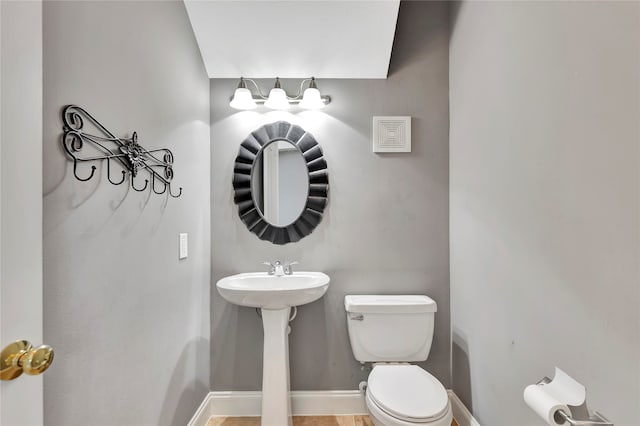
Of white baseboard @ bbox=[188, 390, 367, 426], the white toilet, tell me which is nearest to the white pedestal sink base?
white baseboard @ bbox=[188, 390, 367, 426]

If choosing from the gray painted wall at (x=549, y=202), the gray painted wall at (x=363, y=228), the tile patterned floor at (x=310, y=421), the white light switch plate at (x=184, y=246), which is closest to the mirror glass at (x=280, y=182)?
the gray painted wall at (x=363, y=228)

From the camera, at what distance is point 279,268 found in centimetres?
191

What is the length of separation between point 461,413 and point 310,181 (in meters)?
1.56

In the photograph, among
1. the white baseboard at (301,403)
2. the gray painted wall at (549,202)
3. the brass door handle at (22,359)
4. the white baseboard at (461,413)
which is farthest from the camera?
the white baseboard at (301,403)

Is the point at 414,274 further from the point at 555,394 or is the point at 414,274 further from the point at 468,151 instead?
the point at 555,394

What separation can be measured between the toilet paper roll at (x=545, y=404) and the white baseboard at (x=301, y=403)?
1.13 meters

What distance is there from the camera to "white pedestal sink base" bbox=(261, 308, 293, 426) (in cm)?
171

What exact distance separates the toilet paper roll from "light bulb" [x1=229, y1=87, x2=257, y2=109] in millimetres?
1820

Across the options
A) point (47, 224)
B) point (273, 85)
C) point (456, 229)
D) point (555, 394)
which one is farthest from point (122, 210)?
point (456, 229)

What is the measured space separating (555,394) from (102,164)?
62.7 inches

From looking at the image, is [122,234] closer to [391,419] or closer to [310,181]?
[310,181]

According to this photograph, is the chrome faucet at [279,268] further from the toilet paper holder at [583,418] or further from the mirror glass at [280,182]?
the toilet paper holder at [583,418]

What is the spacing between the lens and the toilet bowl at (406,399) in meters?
1.27

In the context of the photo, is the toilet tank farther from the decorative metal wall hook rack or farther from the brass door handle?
the brass door handle
